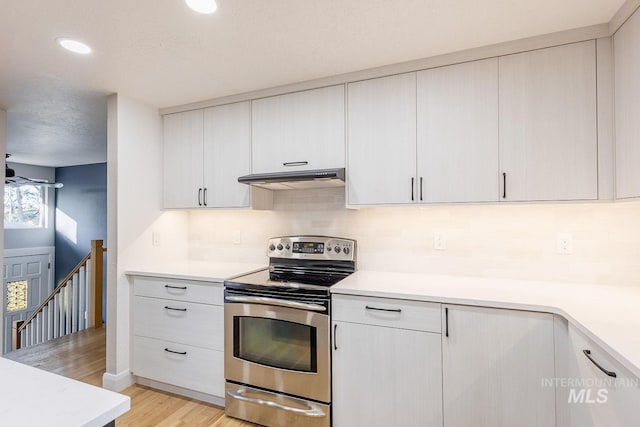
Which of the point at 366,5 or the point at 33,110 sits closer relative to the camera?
the point at 366,5

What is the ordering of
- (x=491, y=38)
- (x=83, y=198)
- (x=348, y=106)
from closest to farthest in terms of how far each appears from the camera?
(x=491, y=38)
(x=348, y=106)
(x=83, y=198)

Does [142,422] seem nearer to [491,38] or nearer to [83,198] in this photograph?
[491,38]

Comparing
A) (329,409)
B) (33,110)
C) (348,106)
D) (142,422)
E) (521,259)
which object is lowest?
(142,422)

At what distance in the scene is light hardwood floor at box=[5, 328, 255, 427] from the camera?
2123 millimetres

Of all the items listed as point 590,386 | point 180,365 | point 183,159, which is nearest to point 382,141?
point 590,386

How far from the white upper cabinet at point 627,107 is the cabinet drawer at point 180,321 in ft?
7.62

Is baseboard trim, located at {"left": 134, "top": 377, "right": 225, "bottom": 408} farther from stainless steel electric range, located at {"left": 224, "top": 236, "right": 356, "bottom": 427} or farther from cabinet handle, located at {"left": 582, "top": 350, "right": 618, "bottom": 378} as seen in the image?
cabinet handle, located at {"left": 582, "top": 350, "right": 618, "bottom": 378}

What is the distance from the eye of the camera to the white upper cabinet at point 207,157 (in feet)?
8.39

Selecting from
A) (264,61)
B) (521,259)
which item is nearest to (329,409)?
(521,259)

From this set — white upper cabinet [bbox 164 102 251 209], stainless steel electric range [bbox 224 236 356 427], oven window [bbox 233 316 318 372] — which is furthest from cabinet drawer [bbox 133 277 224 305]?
white upper cabinet [bbox 164 102 251 209]

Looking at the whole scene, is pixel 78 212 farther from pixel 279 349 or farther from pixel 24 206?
pixel 279 349

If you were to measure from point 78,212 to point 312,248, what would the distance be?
526cm

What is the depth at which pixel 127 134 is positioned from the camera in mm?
2561

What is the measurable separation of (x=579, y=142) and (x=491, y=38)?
28.2 inches
